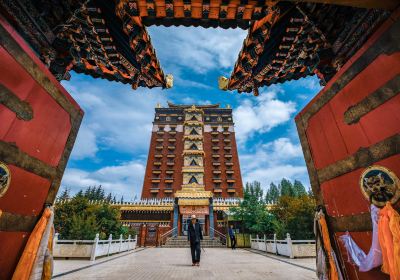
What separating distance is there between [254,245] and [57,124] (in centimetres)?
1616

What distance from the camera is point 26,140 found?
2.98 metres

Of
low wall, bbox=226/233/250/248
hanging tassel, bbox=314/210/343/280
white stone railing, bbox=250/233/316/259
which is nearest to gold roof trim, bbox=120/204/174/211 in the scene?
low wall, bbox=226/233/250/248

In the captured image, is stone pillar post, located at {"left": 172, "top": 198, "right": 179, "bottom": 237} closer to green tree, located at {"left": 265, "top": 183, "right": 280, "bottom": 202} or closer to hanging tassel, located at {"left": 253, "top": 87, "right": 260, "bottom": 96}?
hanging tassel, located at {"left": 253, "top": 87, "right": 260, "bottom": 96}

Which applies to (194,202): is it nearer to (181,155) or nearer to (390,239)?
(181,155)

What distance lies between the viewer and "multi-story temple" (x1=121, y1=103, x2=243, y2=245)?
25094 mm

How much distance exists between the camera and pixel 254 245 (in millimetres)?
15742

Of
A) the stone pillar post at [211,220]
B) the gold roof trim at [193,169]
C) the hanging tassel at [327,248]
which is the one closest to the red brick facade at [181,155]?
the gold roof trim at [193,169]

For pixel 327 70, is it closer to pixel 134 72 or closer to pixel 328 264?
pixel 328 264

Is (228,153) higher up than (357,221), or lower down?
higher up

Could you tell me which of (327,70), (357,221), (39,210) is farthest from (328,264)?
(39,210)

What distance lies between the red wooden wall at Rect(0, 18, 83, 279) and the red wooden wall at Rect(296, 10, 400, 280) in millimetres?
4668

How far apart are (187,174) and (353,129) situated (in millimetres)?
31130

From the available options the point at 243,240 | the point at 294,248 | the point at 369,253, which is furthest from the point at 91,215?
the point at 369,253

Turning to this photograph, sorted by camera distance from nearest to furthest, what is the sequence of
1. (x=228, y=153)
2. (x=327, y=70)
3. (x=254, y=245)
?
(x=327, y=70)
(x=254, y=245)
(x=228, y=153)
